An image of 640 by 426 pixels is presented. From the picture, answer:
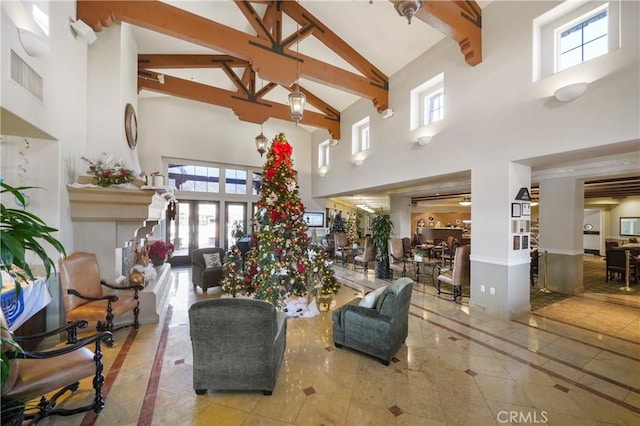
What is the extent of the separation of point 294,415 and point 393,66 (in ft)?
21.1

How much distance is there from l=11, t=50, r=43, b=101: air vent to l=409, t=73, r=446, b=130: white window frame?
5.70m

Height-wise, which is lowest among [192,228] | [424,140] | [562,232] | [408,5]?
[192,228]

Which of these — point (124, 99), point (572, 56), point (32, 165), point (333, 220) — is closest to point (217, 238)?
point (333, 220)

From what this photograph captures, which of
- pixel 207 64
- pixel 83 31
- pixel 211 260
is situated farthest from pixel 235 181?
pixel 83 31

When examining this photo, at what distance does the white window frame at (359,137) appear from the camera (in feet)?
24.7

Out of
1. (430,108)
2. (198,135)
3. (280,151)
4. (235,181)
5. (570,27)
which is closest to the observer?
(570,27)

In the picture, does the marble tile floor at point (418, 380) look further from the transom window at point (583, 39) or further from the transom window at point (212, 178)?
the transom window at point (212, 178)

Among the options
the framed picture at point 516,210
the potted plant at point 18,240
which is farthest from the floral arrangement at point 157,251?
the framed picture at point 516,210

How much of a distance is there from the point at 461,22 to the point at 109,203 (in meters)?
5.72

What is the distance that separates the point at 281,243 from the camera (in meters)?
4.25

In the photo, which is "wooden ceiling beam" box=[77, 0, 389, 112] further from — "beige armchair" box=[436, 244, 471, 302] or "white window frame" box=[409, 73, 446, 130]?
"beige armchair" box=[436, 244, 471, 302]

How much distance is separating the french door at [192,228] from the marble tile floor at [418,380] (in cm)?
484

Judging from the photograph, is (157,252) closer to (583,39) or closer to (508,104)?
(508,104)

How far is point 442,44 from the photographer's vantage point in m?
4.89
